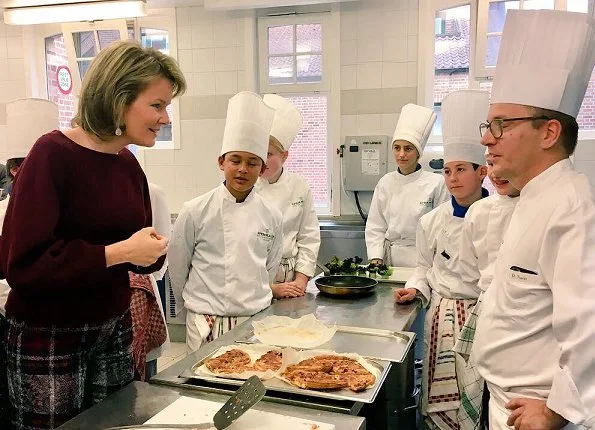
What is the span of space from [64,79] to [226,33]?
1.90 meters

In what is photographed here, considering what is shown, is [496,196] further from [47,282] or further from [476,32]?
[476,32]

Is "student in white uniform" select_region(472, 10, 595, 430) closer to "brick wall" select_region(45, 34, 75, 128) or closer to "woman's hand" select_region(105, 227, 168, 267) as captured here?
"woman's hand" select_region(105, 227, 168, 267)

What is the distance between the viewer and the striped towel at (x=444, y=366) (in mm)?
2168

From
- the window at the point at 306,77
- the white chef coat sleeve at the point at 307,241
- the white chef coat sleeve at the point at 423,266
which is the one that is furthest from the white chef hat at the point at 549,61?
the window at the point at 306,77

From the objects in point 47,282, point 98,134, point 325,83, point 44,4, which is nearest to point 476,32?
point 325,83

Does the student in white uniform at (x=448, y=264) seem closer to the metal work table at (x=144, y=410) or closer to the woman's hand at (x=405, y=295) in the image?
the woman's hand at (x=405, y=295)

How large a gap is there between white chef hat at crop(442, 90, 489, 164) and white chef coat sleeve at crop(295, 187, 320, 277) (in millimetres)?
874

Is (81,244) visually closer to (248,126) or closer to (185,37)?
(248,126)

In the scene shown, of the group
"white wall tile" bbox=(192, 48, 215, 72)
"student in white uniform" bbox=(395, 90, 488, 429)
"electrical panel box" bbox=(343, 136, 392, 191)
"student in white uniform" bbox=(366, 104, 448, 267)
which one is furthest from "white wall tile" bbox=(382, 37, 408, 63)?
"student in white uniform" bbox=(395, 90, 488, 429)

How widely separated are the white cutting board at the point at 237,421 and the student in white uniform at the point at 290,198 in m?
1.53

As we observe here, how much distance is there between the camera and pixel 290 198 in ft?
9.76

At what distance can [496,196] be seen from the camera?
6.46ft

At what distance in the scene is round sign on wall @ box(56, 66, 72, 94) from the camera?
5.28m

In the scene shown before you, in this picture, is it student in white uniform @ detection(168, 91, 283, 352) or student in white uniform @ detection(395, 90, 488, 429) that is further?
student in white uniform @ detection(395, 90, 488, 429)
